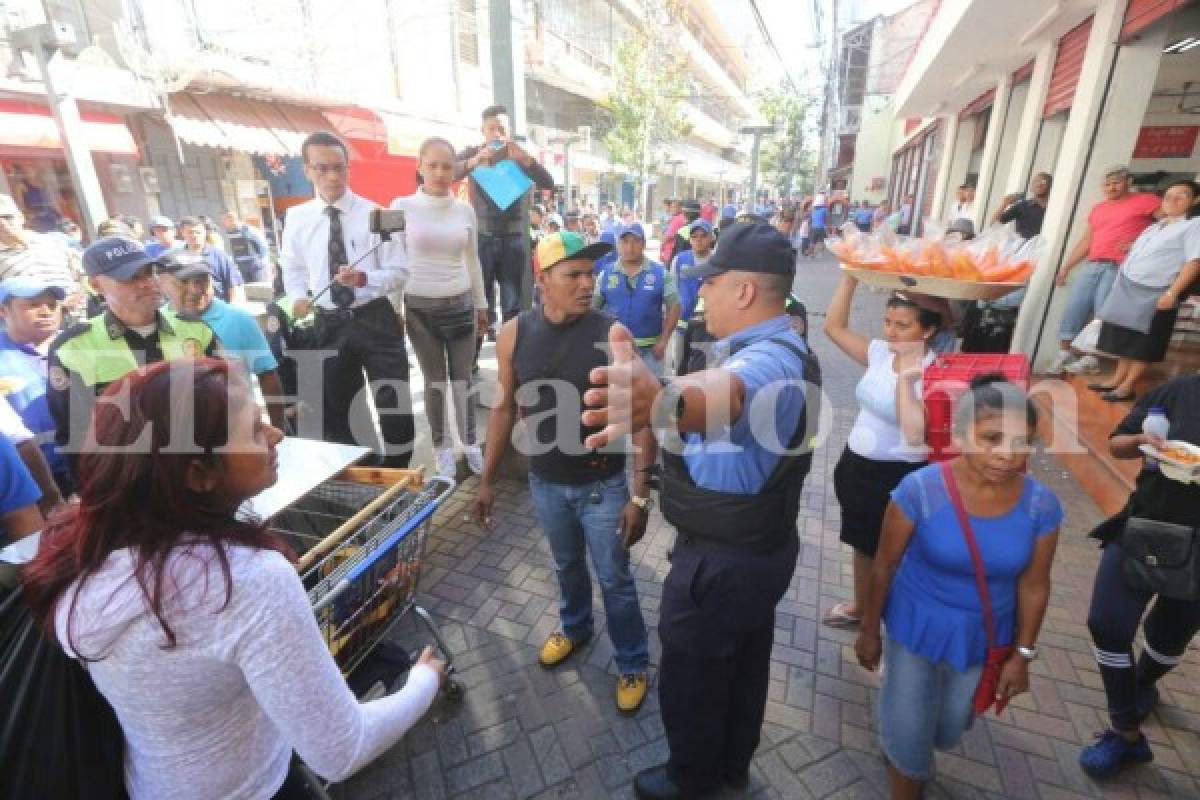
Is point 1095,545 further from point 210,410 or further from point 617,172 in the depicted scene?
point 617,172

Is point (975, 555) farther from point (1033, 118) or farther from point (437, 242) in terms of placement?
point (1033, 118)

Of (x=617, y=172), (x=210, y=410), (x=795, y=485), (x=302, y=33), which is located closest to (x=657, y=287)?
(x=795, y=485)

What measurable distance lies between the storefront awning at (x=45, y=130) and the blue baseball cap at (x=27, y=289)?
6358 mm

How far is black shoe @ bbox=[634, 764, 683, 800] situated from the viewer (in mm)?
2232

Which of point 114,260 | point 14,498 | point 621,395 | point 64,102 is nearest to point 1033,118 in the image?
point 621,395

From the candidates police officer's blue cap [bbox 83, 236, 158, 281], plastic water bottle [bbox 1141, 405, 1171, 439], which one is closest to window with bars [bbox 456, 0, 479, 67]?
police officer's blue cap [bbox 83, 236, 158, 281]

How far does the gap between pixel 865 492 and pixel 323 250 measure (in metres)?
3.34

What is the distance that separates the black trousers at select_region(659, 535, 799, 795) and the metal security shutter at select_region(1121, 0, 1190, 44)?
6075 mm

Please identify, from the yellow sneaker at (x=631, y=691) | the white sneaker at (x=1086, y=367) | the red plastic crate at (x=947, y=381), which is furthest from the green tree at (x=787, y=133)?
the yellow sneaker at (x=631, y=691)

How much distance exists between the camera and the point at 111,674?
1.15 meters

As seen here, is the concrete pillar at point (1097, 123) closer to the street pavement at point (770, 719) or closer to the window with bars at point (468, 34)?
the street pavement at point (770, 719)

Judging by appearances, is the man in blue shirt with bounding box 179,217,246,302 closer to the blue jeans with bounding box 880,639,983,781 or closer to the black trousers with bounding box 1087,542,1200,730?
the blue jeans with bounding box 880,639,983,781

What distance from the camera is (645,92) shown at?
21.3m

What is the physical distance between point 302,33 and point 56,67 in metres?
7.62
